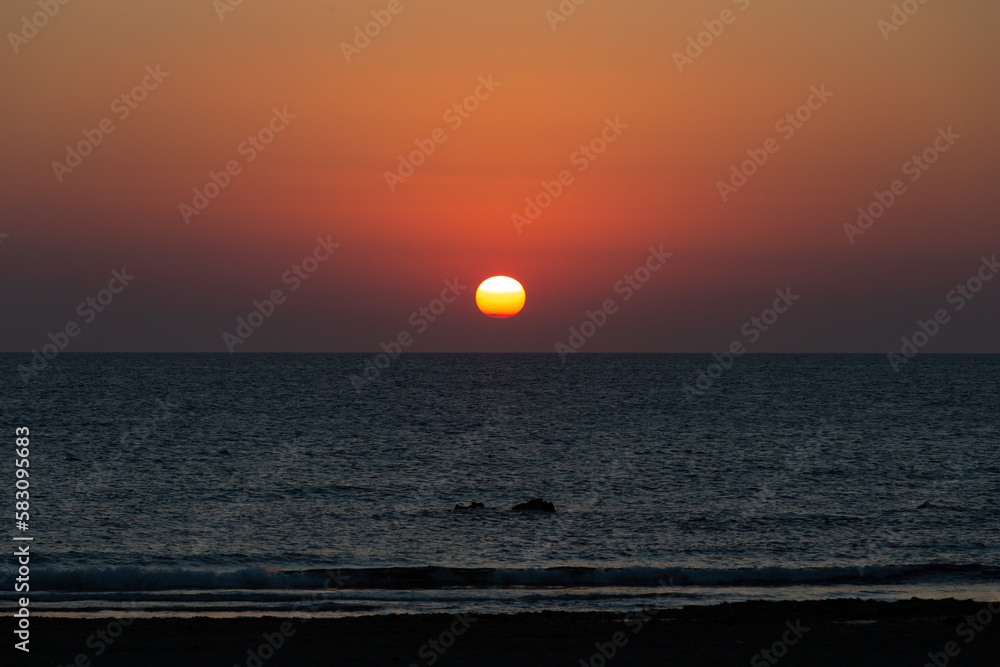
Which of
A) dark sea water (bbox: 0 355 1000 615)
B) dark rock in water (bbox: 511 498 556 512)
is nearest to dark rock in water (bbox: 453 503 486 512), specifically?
dark sea water (bbox: 0 355 1000 615)

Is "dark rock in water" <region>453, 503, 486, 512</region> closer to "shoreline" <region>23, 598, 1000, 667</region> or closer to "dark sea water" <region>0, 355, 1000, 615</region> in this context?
"dark sea water" <region>0, 355, 1000, 615</region>

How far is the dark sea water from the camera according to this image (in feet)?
81.1

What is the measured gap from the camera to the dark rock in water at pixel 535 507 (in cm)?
3719

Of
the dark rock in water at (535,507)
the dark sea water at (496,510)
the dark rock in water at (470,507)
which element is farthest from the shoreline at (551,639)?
the dark rock in water at (470,507)

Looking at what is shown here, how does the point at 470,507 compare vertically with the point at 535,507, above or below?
above

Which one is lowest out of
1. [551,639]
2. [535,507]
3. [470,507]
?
[551,639]

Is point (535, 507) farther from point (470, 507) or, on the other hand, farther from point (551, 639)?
point (551, 639)

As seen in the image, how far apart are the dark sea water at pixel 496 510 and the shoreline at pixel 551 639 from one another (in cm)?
254

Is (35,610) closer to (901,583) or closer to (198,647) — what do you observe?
(198,647)

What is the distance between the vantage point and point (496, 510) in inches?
1470

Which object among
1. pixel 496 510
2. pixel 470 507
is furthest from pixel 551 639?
pixel 470 507

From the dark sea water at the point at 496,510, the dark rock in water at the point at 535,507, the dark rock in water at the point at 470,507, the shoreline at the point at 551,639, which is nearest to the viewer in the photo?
the shoreline at the point at 551,639

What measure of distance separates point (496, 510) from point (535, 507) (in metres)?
1.52

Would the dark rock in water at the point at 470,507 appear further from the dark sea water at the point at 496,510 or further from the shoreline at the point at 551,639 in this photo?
the shoreline at the point at 551,639
